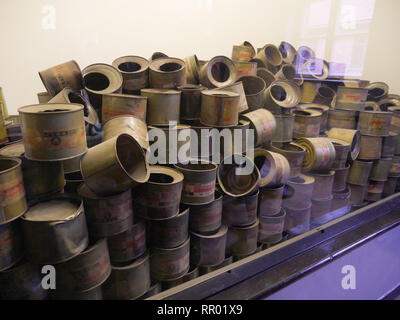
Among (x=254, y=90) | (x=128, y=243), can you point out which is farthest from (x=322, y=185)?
(x=128, y=243)

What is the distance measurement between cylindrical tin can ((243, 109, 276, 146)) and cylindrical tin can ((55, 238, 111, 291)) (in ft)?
4.90

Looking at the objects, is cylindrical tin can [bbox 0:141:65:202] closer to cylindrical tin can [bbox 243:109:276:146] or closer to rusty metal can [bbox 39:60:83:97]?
rusty metal can [bbox 39:60:83:97]

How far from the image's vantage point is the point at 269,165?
229 cm

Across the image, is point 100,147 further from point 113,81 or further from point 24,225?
point 113,81

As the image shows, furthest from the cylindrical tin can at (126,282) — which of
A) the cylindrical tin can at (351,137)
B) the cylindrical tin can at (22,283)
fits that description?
the cylindrical tin can at (351,137)

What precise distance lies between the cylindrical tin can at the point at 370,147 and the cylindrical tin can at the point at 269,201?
1.40 m

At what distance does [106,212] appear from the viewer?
5.04 feet

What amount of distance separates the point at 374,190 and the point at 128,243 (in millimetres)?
3052

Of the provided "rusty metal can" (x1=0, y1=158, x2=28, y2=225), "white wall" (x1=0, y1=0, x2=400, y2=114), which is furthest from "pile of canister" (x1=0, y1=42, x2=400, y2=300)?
"white wall" (x1=0, y1=0, x2=400, y2=114)

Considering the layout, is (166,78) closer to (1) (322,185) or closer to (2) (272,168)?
(2) (272,168)

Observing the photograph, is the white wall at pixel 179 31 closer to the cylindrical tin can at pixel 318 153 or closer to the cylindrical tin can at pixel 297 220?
the cylindrical tin can at pixel 318 153
